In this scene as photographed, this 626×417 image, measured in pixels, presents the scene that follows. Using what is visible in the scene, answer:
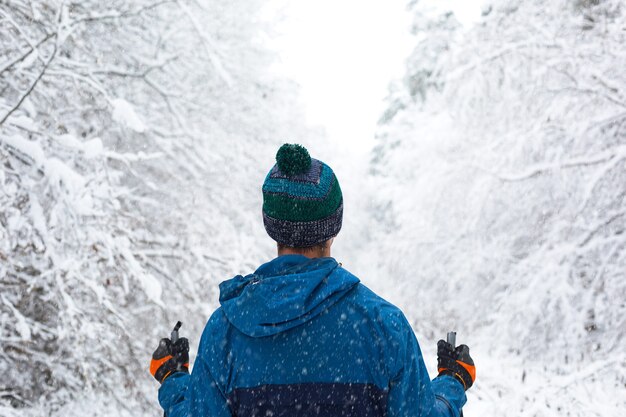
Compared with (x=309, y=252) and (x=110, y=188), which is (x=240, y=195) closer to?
(x=110, y=188)

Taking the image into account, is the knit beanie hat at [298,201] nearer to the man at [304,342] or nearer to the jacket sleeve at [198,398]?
the man at [304,342]

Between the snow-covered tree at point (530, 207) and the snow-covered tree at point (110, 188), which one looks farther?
the snow-covered tree at point (530, 207)

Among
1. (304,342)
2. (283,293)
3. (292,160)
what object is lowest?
(304,342)

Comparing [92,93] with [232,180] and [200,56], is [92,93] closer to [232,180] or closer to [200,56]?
[200,56]

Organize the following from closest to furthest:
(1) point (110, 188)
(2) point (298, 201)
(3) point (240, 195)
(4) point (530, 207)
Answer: (2) point (298, 201), (1) point (110, 188), (4) point (530, 207), (3) point (240, 195)

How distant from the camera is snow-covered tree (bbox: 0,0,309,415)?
4.15 m

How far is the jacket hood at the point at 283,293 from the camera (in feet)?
5.08

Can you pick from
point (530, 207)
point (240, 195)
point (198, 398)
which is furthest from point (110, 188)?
point (530, 207)

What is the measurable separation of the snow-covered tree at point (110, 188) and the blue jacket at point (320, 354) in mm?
2594

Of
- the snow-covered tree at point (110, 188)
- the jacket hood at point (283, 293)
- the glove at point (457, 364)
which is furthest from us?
the snow-covered tree at point (110, 188)

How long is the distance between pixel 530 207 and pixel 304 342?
6793 mm

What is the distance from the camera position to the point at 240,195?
974 cm

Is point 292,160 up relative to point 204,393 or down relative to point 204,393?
up

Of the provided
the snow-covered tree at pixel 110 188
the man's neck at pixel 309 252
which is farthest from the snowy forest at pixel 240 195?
the man's neck at pixel 309 252
